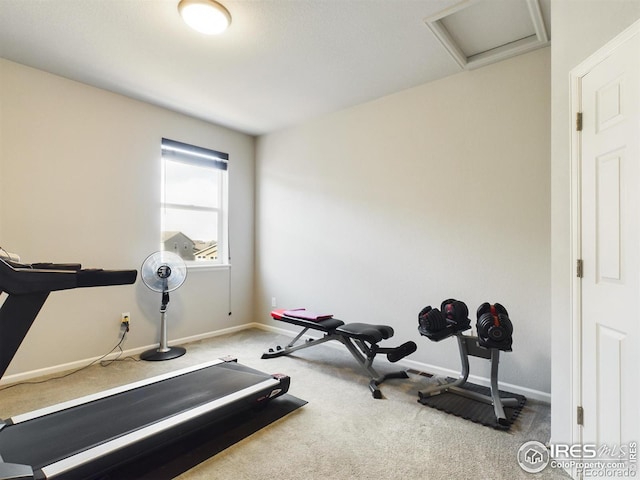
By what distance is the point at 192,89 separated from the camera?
10.6 feet

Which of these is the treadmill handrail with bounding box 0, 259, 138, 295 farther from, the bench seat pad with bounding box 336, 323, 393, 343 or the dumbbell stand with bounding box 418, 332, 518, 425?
the dumbbell stand with bounding box 418, 332, 518, 425

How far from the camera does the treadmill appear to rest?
1.44 metres

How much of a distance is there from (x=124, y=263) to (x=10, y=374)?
48.7 inches

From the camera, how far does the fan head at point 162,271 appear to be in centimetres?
334

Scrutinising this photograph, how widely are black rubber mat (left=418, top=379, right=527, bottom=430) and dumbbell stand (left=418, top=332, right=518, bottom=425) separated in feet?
0.10

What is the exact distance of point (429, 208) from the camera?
9.98 feet

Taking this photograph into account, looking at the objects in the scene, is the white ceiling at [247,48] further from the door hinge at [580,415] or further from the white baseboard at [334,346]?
the white baseboard at [334,346]

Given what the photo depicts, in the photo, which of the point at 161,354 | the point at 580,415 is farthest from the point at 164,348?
the point at 580,415

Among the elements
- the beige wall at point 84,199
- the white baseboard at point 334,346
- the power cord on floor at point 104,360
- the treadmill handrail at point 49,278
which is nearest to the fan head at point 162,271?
the beige wall at point 84,199

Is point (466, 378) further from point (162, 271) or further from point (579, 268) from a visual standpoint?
point (162, 271)

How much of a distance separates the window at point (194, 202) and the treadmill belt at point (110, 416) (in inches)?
73.9

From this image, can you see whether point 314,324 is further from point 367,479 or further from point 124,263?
point 124,263

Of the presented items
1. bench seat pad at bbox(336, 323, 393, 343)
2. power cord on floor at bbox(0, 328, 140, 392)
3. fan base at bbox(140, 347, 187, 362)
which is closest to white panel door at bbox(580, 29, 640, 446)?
bench seat pad at bbox(336, 323, 393, 343)

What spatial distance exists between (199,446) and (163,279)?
1967 millimetres
